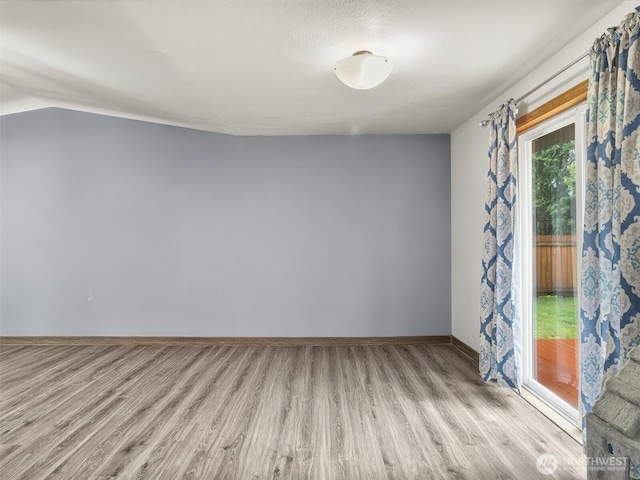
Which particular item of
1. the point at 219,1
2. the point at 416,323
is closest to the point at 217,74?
the point at 219,1

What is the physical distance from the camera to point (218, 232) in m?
4.50

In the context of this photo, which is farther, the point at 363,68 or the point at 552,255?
the point at 552,255

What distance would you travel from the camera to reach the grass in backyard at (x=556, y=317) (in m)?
2.53

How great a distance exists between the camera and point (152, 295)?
448 centimetres

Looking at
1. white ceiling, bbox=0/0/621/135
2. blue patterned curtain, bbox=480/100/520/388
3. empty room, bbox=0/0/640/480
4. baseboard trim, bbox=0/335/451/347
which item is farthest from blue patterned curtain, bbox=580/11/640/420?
baseboard trim, bbox=0/335/451/347

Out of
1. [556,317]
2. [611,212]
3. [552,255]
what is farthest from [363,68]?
[556,317]

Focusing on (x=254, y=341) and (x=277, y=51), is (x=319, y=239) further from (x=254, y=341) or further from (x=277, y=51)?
(x=277, y=51)

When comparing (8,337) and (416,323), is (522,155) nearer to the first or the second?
(416,323)

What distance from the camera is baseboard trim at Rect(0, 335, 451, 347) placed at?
4.40 metres

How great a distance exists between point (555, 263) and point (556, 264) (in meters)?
0.01

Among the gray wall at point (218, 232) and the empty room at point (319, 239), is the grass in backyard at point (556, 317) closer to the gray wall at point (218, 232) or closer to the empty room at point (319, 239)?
the empty room at point (319, 239)

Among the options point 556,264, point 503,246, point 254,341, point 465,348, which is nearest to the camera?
point 556,264

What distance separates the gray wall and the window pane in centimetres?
157

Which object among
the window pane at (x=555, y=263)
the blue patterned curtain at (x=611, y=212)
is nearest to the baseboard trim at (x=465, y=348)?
the window pane at (x=555, y=263)
